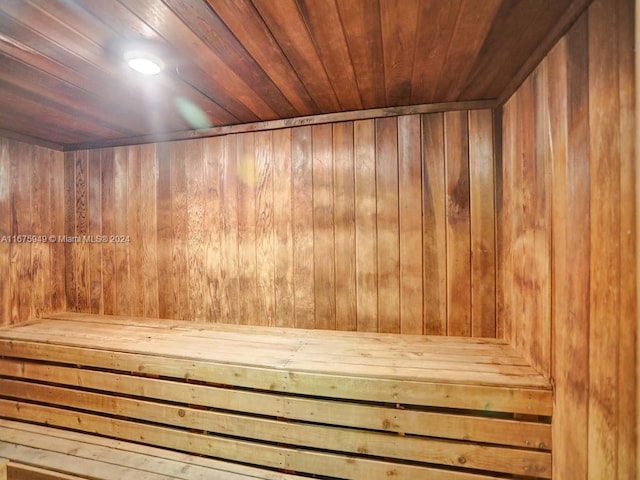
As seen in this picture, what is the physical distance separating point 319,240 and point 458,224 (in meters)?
0.99

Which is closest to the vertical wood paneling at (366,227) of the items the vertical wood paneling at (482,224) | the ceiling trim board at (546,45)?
the vertical wood paneling at (482,224)

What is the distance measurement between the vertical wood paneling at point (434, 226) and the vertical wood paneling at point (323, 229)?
0.67 metres

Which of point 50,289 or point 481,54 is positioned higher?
point 481,54

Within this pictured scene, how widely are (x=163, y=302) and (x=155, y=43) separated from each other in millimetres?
1996

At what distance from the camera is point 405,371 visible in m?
1.44

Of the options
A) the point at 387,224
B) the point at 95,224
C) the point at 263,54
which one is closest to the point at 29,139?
the point at 95,224

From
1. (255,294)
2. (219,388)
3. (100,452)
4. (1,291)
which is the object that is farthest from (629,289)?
(1,291)

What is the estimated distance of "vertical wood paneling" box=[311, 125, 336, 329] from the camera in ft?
6.91

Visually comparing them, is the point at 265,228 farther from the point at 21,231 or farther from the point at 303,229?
the point at 21,231

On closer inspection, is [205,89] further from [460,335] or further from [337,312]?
[460,335]

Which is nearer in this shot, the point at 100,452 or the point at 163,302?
the point at 100,452

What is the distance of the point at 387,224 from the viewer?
2008 mm

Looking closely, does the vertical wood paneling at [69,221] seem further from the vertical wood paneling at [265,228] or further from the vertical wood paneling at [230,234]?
the vertical wood paneling at [265,228]

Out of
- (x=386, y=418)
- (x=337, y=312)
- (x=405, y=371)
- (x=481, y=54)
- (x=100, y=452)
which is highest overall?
(x=481, y=54)
